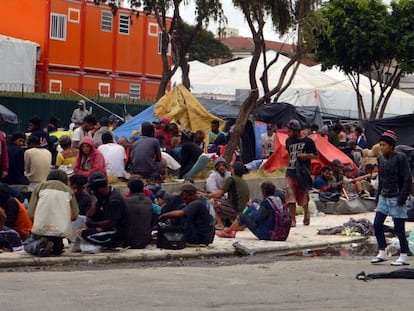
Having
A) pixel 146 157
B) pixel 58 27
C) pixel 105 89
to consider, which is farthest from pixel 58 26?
pixel 146 157

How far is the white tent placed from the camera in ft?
157

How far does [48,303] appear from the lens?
9211 mm

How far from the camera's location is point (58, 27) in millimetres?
41719

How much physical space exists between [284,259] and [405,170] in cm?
234

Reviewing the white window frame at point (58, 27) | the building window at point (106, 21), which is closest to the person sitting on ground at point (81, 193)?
the white window frame at point (58, 27)

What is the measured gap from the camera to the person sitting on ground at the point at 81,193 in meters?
14.5

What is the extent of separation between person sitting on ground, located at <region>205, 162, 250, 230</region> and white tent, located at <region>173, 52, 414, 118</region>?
27.7 m

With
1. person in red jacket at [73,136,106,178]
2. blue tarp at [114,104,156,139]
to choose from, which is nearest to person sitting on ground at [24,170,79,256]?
person in red jacket at [73,136,106,178]

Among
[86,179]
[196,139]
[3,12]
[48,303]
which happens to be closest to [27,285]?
[48,303]

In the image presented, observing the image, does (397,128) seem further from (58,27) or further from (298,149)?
(58,27)

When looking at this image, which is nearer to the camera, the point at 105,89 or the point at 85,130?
the point at 85,130

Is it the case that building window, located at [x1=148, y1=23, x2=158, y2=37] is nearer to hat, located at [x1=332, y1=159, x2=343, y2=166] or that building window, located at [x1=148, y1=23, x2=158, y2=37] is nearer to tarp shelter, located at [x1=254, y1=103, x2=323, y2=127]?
tarp shelter, located at [x1=254, y1=103, x2=323, y2=127]

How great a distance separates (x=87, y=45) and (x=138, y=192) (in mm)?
29894

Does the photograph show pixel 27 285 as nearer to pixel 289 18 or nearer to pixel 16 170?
pixel 16 170
